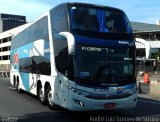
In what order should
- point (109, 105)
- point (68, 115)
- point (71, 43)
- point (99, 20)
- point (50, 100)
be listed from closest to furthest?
1. point (71, 43)
2. point (109, 105)
3. point (99, 20)
4. point (68, 115)
5. point (50, 100)

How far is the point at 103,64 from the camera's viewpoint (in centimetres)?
1190

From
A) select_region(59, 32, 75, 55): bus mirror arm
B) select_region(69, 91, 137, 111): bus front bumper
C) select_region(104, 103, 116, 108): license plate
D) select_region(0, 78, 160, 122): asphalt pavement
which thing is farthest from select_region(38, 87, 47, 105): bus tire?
select_region(59, 32, 75, 55): bus mirror arm

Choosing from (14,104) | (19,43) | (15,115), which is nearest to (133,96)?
(15,115)

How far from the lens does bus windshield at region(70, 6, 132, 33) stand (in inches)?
481

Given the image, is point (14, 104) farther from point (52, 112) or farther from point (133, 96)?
point (133, 96)

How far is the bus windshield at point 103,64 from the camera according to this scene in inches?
461

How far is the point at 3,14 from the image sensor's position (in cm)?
17000

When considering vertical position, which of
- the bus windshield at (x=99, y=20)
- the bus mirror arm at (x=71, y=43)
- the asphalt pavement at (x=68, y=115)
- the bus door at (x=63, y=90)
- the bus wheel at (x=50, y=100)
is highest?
the bus windshield at (x=99, y=20)

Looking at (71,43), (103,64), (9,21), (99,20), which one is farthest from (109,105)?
(9,21)

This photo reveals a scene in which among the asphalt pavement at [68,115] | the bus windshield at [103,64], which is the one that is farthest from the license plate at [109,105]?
the bus windshield at [103,64]

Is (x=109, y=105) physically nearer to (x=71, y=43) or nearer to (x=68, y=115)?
(x=68, y=115)

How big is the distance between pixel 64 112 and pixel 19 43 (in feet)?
30.1

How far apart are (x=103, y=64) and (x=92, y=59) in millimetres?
387

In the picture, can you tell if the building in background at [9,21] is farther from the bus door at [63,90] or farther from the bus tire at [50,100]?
the bus door at [63,90]
